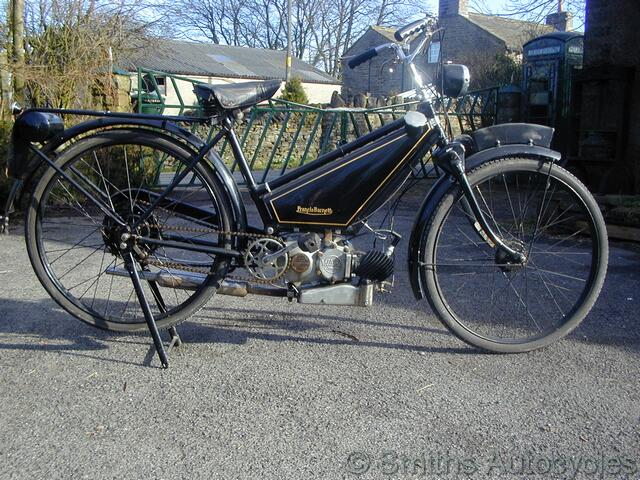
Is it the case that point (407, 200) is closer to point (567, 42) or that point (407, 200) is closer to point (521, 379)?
point (567, 42)

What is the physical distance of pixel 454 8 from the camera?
4509 centimetres

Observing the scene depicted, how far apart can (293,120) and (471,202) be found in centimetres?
1286

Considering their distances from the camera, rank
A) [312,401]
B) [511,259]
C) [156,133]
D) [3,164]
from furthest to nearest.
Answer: [3,164], [511,259], [156,133], [312,401]

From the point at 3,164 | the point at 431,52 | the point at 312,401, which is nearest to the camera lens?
the point at 312,401

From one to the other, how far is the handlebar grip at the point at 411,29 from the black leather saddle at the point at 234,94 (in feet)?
2.22

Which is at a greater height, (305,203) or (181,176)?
(181,176)

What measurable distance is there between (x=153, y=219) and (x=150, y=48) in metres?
9.64

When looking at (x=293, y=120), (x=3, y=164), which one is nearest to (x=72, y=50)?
(x=3, y=164)

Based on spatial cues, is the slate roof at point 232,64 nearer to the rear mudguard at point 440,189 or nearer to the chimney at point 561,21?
the chimney at point 561,21

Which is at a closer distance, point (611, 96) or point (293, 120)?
point (611, 96)

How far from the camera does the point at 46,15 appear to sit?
10.5 meters

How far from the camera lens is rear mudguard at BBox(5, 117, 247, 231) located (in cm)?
350

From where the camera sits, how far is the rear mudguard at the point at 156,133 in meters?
3.50

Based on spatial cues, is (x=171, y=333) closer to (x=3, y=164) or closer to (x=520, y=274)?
(x=520, y=274)
